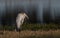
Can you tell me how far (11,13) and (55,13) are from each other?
3.30m

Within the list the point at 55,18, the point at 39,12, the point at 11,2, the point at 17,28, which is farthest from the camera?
the point at 11,2

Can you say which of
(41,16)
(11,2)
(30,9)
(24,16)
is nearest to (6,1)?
(11,2)

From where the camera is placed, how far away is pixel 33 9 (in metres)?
19.7

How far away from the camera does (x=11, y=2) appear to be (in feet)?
64.7

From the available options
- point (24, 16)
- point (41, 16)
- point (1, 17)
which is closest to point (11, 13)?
point (1, 17)

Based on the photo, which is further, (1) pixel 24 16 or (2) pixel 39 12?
(2) pixel 39 12

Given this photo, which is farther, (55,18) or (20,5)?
(20,5)

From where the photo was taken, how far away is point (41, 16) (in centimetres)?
1789

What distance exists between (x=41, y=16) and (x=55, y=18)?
3.74 ft

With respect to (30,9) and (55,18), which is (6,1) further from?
(55,18)

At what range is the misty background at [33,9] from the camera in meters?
17.7

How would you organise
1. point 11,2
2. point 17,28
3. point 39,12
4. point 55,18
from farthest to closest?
point 11,2 → point 39,12 → point 55,18 → point 17,28

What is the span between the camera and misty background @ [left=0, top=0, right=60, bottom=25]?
17672 millimetres

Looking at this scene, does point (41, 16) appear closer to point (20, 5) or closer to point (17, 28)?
point (20, 5)
